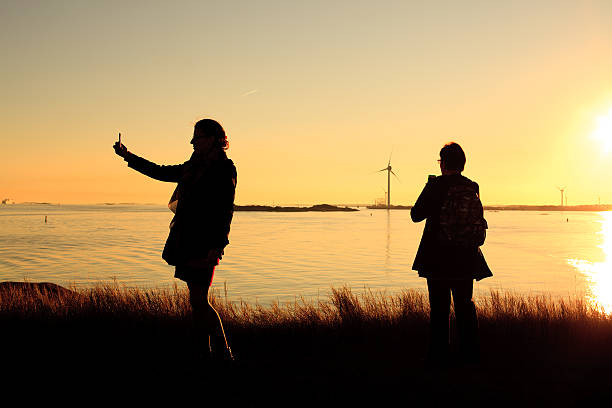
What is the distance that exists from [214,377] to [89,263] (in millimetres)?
28559

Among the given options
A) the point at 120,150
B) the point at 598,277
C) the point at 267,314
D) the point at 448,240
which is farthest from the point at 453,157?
the point at 598,277

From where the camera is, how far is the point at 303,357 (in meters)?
6.19

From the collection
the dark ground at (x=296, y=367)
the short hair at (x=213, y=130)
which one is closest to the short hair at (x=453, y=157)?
the dark ground at (x=296, y=367)

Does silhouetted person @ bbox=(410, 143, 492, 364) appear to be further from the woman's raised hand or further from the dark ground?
the woman's raised hand

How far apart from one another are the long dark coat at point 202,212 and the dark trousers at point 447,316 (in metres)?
2.23

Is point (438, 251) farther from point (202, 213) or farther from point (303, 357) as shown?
point (202, 213)

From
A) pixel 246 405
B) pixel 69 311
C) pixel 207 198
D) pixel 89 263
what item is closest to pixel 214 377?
pixel 246 405

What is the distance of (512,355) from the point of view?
6324 millimetres

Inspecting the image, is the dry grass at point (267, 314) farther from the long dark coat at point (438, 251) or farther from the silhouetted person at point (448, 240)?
the long dark coat at point (438, 251)

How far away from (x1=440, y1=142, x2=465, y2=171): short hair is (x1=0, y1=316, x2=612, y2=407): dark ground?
2.19 meters

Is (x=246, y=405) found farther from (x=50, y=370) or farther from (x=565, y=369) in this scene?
(x=565, y=369)

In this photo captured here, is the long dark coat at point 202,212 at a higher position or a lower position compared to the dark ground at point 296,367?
higher

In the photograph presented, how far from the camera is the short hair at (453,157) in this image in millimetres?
5465

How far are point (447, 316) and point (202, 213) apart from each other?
112 inches
